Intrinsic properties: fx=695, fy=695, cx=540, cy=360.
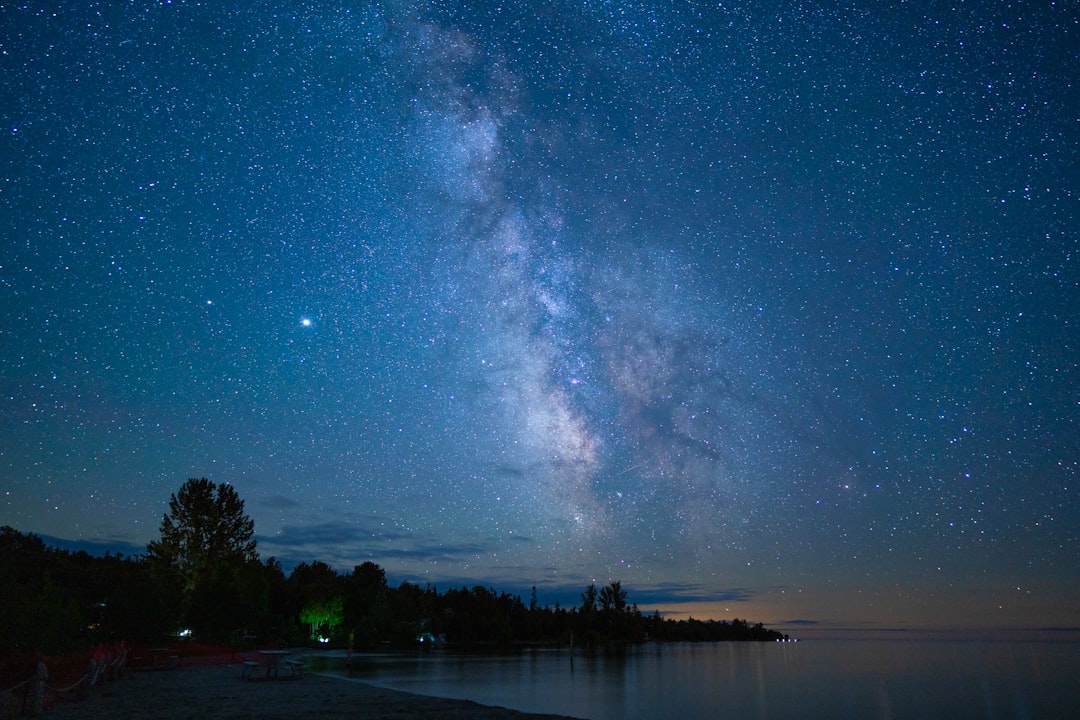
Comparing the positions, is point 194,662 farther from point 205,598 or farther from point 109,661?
point 205,598

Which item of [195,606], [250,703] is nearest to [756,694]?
[250,703]

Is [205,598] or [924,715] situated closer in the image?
[924,715]

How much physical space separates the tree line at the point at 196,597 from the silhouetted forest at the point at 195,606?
0.12m

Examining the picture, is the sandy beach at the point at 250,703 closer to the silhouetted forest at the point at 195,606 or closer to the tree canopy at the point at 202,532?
the silhouetted forest at the point at 195,606

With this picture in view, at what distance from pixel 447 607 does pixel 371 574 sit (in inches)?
1674

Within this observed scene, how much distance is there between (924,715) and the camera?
3903 centimetres

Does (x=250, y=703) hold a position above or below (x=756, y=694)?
above

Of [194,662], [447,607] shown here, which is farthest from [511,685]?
[447,607]

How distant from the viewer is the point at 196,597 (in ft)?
228

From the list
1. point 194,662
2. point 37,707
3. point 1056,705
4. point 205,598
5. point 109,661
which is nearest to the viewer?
point 37,707

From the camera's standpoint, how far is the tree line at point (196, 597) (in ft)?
Result: 129

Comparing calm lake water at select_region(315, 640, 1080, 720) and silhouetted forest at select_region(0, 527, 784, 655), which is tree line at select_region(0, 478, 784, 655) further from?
calm lake water at select_region(315, 640, 1080, 720)

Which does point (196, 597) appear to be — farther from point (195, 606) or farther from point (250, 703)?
point (250, 703)

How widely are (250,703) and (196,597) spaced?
5041 centimetres
